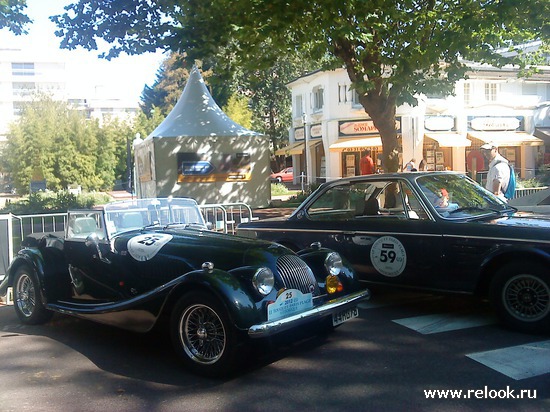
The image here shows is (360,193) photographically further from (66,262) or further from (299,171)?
(299,171)

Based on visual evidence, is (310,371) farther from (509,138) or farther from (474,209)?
(509,138)

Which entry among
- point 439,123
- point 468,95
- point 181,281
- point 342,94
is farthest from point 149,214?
point 468,95

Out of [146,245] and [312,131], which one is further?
[312,131]

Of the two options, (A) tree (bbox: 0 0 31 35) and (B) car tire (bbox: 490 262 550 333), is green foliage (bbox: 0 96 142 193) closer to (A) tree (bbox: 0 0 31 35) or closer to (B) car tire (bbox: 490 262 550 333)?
(A) tree (bbox: 0 0 31 35)

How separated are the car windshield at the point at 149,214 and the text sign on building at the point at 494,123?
28.6 meters

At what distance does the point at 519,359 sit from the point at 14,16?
1599 cm

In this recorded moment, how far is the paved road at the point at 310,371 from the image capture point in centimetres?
403

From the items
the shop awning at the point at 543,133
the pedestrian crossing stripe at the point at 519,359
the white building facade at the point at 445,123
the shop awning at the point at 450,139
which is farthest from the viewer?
the shop awning at the point at 543,133

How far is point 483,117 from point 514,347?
29617 mm

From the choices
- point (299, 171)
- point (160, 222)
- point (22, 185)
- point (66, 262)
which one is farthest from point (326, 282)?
point (299, 171)

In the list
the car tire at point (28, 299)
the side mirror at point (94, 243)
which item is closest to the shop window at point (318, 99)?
the car tire at point (28, 299)

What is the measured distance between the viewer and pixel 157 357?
17.0ft

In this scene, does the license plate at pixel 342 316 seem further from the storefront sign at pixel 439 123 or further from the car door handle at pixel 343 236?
the storefront sign at pixel 439 123

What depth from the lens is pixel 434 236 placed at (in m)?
6.08
